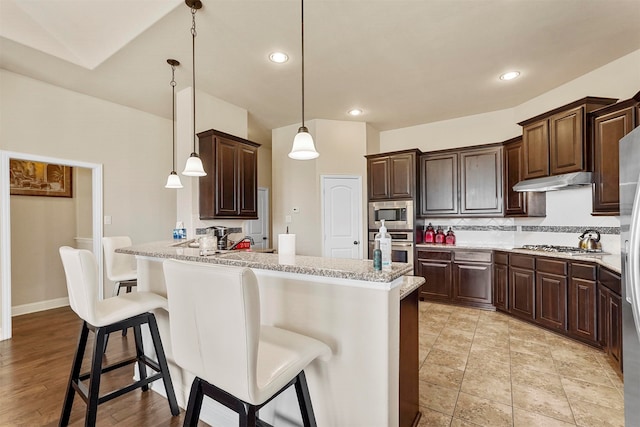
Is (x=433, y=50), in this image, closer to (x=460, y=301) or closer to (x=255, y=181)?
(x=255, y=181)

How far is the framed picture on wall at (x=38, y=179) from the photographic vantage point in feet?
13.3

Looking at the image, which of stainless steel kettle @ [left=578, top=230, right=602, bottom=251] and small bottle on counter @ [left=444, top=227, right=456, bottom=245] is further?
small bottle on counter @ [left=444, top=227, right=456, bottom=245]

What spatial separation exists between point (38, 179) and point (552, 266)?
6805 mm

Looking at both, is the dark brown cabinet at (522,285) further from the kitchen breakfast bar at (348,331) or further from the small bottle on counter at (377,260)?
the small bottle on counter at (377,260)

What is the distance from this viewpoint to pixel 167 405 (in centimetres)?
207

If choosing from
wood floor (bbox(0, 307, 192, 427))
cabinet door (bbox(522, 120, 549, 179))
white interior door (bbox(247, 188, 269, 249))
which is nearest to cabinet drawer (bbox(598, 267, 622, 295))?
cabinet door (bbox(522, 120, 549, 179))

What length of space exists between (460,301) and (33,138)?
19.2 feet

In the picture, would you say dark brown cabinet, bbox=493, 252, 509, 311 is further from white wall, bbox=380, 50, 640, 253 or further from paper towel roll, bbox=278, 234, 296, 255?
paper towel roll, bbox=278, 234, 296, 255

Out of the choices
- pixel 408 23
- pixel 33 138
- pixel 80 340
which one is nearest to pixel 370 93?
pixel 408 23

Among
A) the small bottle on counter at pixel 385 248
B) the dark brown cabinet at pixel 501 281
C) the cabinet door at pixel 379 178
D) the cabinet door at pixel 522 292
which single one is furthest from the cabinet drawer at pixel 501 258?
the small bottle on counter at pixel 385 248

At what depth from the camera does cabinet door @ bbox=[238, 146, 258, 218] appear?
398 cm

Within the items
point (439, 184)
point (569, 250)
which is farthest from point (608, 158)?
point (439, 184)

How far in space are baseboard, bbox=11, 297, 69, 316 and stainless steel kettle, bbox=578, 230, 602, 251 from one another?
694cm

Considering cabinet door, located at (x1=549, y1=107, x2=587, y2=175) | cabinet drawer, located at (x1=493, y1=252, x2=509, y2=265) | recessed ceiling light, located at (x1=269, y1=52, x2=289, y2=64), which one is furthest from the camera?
cabinet drawer, located at (x1=493, y1=252, x2=509, y2=265)
